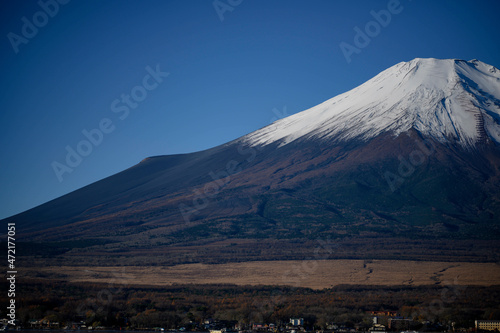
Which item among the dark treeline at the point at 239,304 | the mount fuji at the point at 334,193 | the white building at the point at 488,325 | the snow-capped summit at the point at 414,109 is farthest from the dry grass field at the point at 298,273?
the snow-capped summit at the point at 414,109

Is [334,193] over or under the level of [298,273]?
over

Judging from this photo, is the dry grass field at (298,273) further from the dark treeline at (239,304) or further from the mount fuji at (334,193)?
the mount fuji at (334,193)

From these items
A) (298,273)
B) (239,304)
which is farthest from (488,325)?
(298,273)

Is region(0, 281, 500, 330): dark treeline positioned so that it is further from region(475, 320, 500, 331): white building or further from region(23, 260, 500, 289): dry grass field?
region(23, 260, 500, 289): dry grass field

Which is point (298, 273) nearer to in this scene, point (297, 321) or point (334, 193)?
point (297, 321)

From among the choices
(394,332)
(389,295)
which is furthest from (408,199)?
(394,332)

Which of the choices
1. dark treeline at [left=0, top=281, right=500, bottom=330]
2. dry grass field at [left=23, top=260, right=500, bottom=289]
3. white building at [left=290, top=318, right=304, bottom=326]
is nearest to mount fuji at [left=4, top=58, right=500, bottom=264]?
dry grass field at [left=23, top=260, right=500, bottom=289]

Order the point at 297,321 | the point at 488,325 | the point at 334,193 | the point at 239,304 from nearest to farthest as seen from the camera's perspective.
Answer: the point at 488,325, the point at 297,321, the point at 239,304, the point at 334,193
